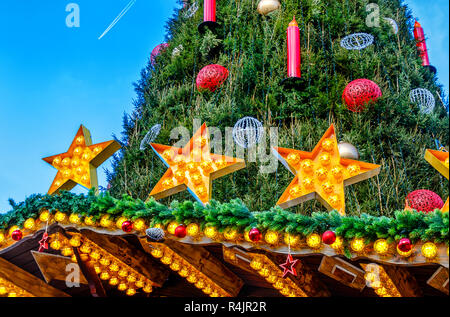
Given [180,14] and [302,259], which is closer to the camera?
[302,259]

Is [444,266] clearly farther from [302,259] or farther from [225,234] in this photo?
[225,234]

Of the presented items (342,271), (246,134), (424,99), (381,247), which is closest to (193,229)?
(342,271)

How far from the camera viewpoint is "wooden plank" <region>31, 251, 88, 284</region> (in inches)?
226

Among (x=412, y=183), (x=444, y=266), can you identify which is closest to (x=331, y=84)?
(x=412, y=183)

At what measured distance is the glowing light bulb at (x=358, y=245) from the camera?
402cm

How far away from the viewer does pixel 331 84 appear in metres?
9.46

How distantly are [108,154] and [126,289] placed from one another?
Answer: 6.63 feet

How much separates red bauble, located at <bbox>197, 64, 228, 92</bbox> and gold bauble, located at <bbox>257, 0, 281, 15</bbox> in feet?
6.76

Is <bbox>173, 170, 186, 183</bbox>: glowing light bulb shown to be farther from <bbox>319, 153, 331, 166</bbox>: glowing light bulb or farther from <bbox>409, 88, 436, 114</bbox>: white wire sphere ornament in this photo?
<bbox>409, 88, 436, 114</bbox>: white wire sphere ornament

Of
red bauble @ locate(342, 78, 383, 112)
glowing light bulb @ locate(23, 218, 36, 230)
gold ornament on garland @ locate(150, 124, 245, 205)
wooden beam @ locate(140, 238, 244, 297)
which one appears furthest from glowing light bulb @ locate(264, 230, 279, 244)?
red bauble @ locate(342, 78, 383, 112)

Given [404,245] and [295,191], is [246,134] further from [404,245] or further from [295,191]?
[404,245]

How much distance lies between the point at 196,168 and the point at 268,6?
5191 millimetres

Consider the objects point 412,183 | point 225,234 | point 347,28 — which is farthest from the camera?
point 347,28

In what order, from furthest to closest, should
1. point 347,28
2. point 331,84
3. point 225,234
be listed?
point 347,28 < point 331,84 < point 225,234
